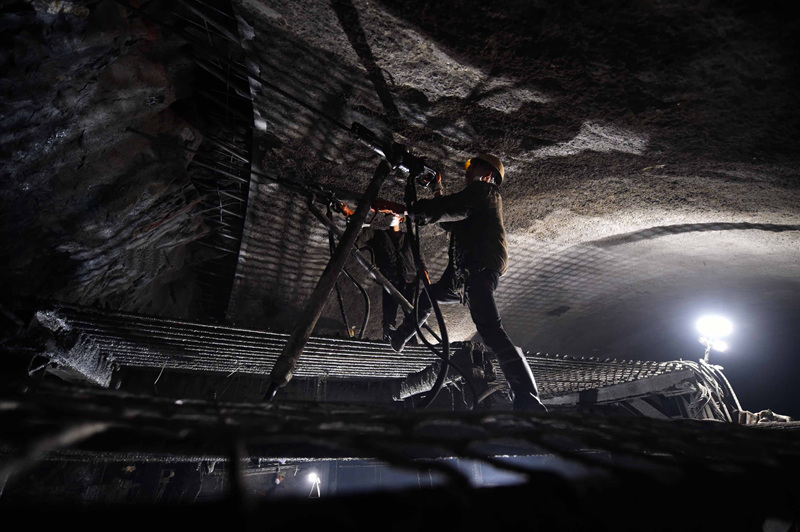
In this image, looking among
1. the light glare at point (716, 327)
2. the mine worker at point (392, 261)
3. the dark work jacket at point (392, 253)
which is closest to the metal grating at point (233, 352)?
the mine worker at point (392, 261)

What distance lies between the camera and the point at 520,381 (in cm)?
299

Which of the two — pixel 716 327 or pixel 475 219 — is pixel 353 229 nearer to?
pixel 475 219

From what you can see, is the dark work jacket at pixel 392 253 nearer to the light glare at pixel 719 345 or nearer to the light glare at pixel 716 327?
the light glare at pixel 719 345

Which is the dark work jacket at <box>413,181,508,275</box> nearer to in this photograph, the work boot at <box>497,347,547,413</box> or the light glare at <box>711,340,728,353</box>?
the work boot at <box>497,347,547,413</box>

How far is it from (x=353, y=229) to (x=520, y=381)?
6.06 feet

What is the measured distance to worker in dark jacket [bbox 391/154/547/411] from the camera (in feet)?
10.2

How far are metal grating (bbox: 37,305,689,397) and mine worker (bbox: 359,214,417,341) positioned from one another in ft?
2.28

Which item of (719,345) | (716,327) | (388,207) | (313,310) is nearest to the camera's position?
(313,310)

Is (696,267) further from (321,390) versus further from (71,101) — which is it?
(71,101)

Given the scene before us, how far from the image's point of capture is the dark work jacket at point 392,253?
15.3 ft

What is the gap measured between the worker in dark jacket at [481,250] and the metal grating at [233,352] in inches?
25.0

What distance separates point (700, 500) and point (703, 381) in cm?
572

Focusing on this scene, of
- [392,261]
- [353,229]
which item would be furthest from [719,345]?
[353,229]

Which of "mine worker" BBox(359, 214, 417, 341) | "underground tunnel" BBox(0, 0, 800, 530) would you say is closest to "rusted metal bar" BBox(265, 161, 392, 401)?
"underground tunnel" BBox(0, 0, 800, 530)
